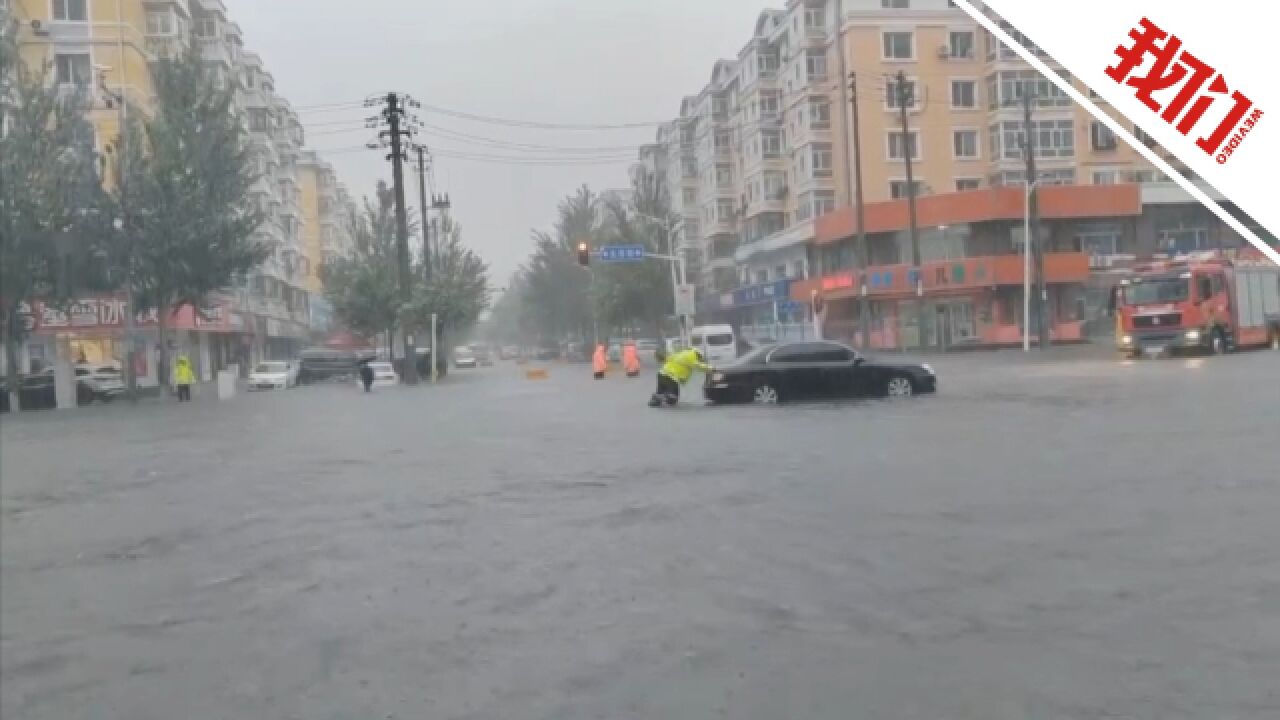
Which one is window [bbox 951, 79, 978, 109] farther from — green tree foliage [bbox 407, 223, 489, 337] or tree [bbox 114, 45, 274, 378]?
tree [bbox 114, 45, 274, 378]

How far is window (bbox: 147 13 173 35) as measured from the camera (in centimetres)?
3927

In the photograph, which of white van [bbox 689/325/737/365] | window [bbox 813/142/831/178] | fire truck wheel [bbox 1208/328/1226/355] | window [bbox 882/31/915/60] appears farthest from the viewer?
window [bbox 813/142/831/178]

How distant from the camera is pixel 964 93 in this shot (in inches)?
2210

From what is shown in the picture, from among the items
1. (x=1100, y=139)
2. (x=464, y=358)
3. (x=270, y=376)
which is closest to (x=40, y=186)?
(x=270, y=376)

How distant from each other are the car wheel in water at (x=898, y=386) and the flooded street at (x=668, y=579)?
728 centimetres

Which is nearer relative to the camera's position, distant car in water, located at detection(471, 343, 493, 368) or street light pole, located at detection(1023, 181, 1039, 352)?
street light pole, located at detection(1023, 181, 1039, 352)

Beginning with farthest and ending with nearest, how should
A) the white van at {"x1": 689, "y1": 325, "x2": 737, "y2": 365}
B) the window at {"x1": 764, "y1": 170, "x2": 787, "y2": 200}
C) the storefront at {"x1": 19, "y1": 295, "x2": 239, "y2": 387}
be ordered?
1. the window at {"x1": 764, "y1": 170, "x2": 787, "y2": 200}
2. the white van at {"x1": 689, "y1": 325, "x2": 737, "y2": 365}
3. the storefront at {"x1": 19, "y1": 295, "x2": 239, "y2": 387}

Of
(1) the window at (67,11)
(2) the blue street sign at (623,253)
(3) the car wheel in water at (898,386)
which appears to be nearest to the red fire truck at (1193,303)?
(3) the car wheel in water at (898,386)

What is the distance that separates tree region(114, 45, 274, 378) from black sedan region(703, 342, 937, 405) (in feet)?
32.7

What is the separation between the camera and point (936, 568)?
7.00m

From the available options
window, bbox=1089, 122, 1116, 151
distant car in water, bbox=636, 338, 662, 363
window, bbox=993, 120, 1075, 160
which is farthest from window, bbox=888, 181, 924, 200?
distant car in water, bbox=636, 338, 662, 363

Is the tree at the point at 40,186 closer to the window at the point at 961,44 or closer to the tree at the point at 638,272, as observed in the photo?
the tree at the point at 638,272

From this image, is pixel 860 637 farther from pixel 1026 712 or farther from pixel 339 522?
pixel 339 522

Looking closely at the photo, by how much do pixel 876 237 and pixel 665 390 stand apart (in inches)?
1277
